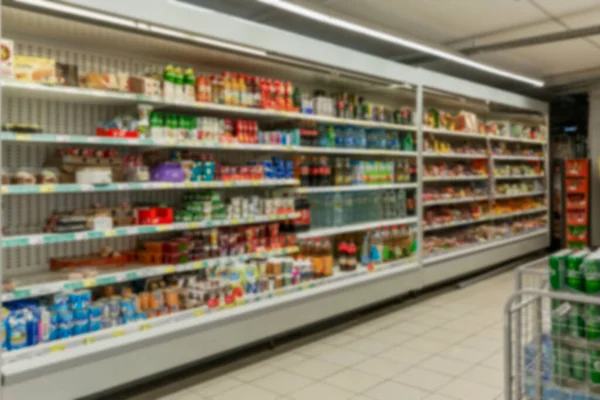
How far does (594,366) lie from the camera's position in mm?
1884

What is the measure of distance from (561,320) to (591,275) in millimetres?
193

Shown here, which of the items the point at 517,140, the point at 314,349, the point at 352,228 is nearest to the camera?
the point at 314,349

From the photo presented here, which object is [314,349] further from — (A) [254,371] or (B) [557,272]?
(B) [557,272]

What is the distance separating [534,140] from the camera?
31.5 feet

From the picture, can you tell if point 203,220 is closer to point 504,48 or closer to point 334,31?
point 334,31

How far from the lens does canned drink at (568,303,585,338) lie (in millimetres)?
1945

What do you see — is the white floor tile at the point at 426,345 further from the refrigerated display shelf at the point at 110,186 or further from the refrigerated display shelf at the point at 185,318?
the refrigerated display shelf at the point at 110,186

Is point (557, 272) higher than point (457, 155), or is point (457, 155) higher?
point (457, 155)

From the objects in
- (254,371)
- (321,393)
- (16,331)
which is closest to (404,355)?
(321,393)

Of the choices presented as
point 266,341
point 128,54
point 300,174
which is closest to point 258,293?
point 266,341

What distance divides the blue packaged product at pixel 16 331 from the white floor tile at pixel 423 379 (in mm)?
2508

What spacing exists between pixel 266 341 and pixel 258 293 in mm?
493

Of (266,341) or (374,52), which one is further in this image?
(374,52)

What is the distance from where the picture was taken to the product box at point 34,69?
324 centimetres
